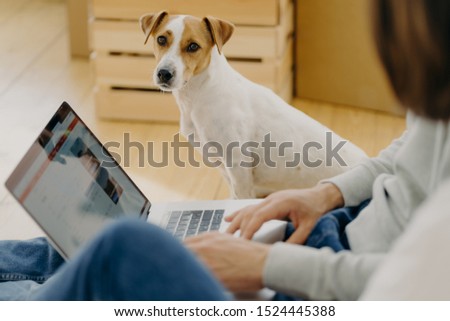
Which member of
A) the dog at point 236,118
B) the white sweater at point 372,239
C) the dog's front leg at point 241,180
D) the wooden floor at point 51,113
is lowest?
the wooden floor at point 51,113

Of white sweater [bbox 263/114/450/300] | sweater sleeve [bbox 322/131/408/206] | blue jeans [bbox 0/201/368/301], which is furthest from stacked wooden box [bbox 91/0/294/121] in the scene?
blue jeans [bbox 0/201/368/301]

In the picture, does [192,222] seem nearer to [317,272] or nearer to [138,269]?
[317,272]

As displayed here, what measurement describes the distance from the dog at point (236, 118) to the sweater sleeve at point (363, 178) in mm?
841

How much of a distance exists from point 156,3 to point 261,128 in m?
0.93

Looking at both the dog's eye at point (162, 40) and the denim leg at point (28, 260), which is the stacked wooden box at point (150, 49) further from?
the denim leg at point (28, 260)

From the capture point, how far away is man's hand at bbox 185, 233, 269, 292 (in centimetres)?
108

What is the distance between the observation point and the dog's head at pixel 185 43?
2273 mm

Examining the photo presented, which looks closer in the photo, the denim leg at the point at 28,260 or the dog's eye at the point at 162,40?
the denim leg at the point at 28,260

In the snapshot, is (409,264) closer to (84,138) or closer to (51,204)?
(51,204)

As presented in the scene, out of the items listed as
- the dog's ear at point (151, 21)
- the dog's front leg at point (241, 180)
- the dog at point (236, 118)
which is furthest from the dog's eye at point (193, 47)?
the dog's front leg at point (241, 180)

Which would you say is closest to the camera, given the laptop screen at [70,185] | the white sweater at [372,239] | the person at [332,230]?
the person at [332,230]

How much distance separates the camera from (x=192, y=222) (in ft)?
4.84
